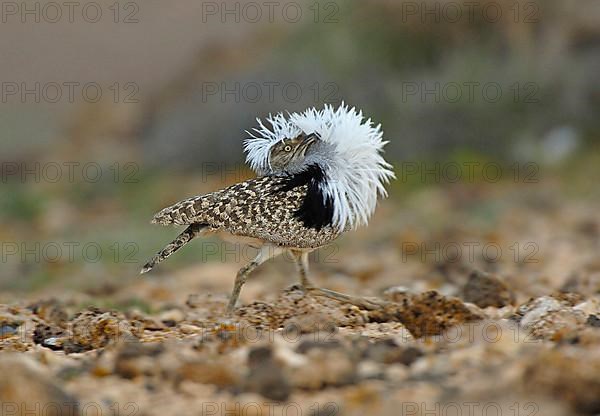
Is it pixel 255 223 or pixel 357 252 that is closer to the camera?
pixel 255 223

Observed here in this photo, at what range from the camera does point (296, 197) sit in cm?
573

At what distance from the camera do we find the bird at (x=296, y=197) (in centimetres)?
564

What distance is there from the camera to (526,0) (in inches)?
610

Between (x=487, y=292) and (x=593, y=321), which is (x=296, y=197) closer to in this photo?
(x=487, y=292)

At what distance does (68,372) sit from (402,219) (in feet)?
29.7

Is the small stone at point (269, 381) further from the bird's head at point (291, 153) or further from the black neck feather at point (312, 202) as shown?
the bird's head at point (291, 153)

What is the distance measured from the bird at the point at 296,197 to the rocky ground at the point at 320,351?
0.38 m

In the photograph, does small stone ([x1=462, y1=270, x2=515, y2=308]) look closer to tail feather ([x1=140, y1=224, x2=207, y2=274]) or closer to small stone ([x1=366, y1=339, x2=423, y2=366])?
tail feather ([x1=140, y1=224, x2=207, y2=274])

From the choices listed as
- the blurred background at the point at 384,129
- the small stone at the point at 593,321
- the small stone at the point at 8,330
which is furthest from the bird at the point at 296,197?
the blurred background at the point at 384,129

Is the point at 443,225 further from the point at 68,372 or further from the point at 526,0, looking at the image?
the point at 68,372

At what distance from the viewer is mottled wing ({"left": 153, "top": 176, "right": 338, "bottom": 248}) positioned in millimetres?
5621

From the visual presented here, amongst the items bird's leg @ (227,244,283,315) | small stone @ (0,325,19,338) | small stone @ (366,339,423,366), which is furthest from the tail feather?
small stone @ (366,339,423,366)

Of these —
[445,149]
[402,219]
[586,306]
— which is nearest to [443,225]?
[402,219]

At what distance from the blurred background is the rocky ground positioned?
2646 millimetres
